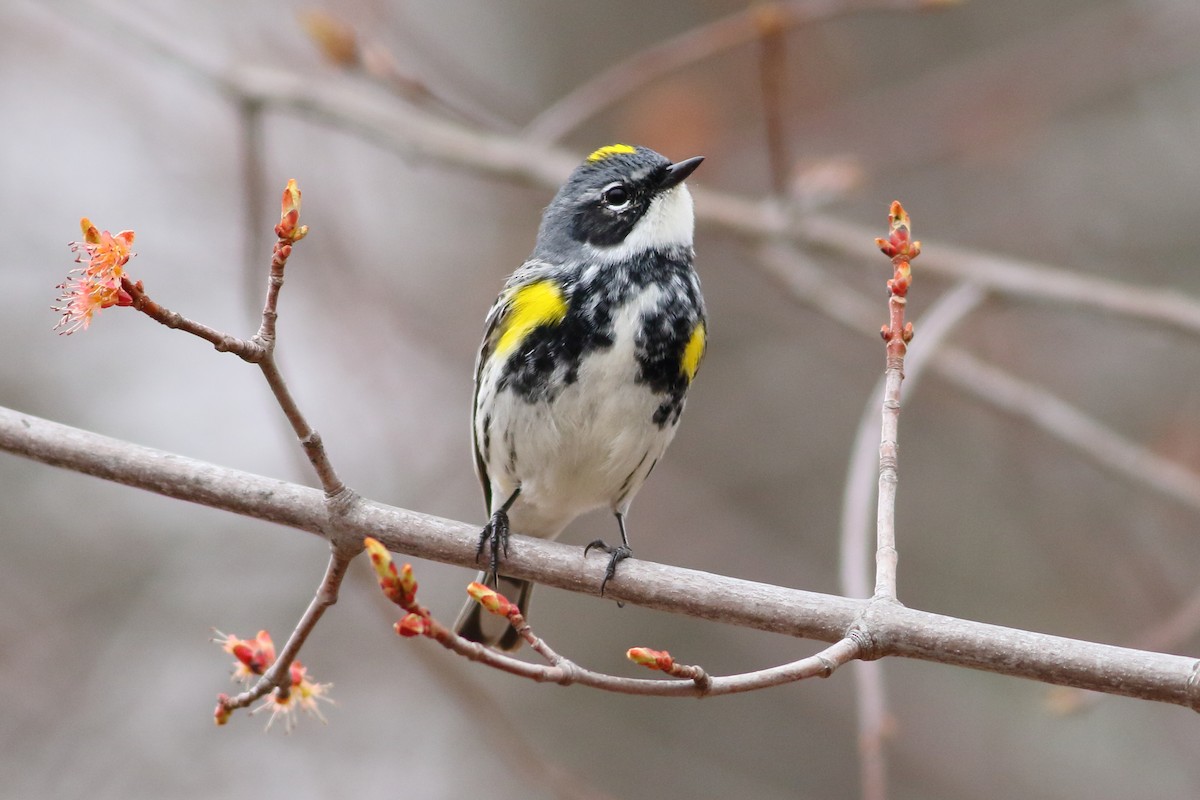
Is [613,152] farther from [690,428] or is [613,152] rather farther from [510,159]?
[690,428]

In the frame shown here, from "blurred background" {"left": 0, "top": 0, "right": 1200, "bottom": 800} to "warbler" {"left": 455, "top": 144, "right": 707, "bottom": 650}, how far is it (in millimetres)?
1827

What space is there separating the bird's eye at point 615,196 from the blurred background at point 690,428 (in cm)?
175

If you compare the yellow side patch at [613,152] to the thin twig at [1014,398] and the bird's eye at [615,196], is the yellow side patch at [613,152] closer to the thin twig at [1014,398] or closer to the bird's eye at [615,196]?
the bird's eye at [615,196]

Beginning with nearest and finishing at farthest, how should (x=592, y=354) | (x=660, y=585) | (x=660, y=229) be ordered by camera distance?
(x=660, y=585)
(x=592, y=354)
(x=660, y=229)

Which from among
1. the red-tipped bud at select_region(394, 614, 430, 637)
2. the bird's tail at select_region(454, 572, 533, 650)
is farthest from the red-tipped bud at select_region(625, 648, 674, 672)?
the bird's tail at select_region(454, 572, 533, 650)

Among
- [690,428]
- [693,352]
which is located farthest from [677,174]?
[690,428]

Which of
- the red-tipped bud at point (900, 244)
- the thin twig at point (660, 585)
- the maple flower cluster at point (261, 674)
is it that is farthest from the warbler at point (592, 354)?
the red-tipped bud at point (900, 244)

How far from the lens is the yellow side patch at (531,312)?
13.0ft

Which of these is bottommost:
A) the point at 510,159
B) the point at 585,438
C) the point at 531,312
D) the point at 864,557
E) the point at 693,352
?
the point at 864,557

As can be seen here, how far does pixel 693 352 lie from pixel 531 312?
1.87 feet

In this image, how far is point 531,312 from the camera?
13.1 ft

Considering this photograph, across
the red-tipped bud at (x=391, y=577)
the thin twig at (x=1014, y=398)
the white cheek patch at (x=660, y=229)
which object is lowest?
the red-tipped bud at (x=391, y=577)

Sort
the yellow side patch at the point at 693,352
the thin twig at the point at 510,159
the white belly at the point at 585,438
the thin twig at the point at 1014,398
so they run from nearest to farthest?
the white belly at the point at 585,438 → the yellow side patch at the point at 693,352 → the thin twig at the point at 1014,398 → the thin twig at the point at 510,159

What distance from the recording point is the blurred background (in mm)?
6672
